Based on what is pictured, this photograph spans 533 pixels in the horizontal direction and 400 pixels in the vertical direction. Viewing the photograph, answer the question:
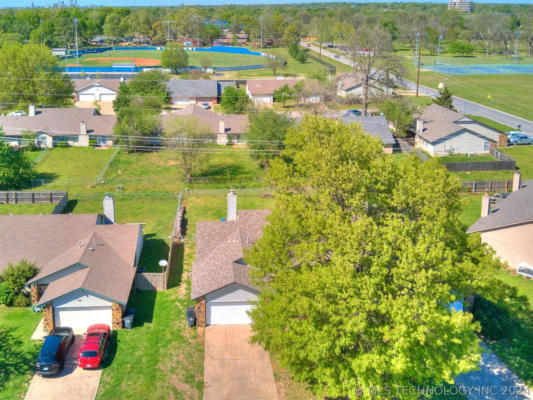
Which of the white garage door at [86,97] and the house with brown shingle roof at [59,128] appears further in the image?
the white garage door at [86,97]

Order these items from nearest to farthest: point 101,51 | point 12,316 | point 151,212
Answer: point 12,316 → point 151,212 → point 101,51

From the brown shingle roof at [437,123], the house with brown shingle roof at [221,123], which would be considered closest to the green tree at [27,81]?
the house with brown shingle roof at [221,123]

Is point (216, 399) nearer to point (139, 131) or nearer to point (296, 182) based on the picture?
point (296, 182)

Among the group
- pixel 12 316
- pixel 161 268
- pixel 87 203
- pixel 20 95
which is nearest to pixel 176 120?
pixel 87 203

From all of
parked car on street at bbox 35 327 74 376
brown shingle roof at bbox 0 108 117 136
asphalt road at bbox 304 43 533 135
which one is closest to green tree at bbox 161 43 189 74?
asphalt road at bbox 304 43 533 135

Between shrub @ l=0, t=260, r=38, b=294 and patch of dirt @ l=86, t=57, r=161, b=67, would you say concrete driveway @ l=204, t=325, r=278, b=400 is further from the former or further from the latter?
patch of dirt @ l=86, t=57, r=161, b=67

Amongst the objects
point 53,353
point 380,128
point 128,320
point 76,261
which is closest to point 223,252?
point 128,320

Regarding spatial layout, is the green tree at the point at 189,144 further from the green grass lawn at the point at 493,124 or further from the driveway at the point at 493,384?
the green grass lawn at the point at 493,124
